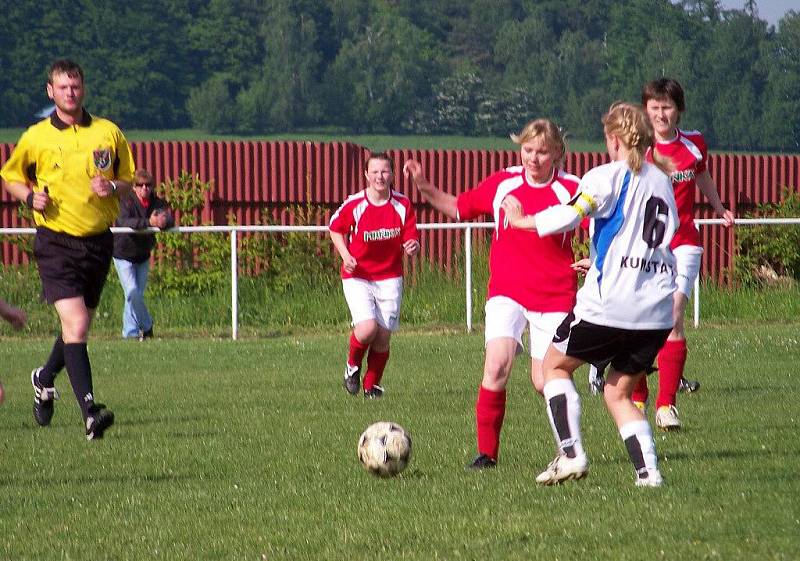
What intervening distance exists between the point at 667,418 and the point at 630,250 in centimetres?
277

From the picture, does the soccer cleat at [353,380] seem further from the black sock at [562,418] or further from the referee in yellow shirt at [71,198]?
the black sock at [562,418]

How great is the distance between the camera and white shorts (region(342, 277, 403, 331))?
1111 cm

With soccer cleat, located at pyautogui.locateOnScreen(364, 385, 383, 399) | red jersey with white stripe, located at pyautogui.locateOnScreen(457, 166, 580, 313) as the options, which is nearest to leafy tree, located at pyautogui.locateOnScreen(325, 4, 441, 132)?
soccer cleat, located at pyautogui.locateOnScreen(364, 385, 383, 399)

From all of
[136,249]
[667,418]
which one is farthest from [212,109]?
[667,418]

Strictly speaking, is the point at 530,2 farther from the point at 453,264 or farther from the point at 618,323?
the point at 618,323

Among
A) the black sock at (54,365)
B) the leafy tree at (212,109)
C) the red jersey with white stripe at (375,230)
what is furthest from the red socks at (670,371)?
the leafy tree at (212,109)

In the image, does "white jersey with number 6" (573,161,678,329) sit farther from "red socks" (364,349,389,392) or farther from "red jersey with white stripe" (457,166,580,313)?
"red socks" (364,349,389,392)

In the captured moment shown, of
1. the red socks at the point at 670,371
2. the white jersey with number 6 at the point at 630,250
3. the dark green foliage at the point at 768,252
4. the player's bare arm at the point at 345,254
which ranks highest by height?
the white jersey with number 6 at the point at 630,250

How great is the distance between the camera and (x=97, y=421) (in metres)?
8.48

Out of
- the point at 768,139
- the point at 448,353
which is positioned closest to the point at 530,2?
the point at 768,139

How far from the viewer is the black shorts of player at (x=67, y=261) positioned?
8539 mm

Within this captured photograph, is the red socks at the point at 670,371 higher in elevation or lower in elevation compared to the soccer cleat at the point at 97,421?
higher

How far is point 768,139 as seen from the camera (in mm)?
60469

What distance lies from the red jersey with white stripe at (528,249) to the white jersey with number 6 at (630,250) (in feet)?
3.67
